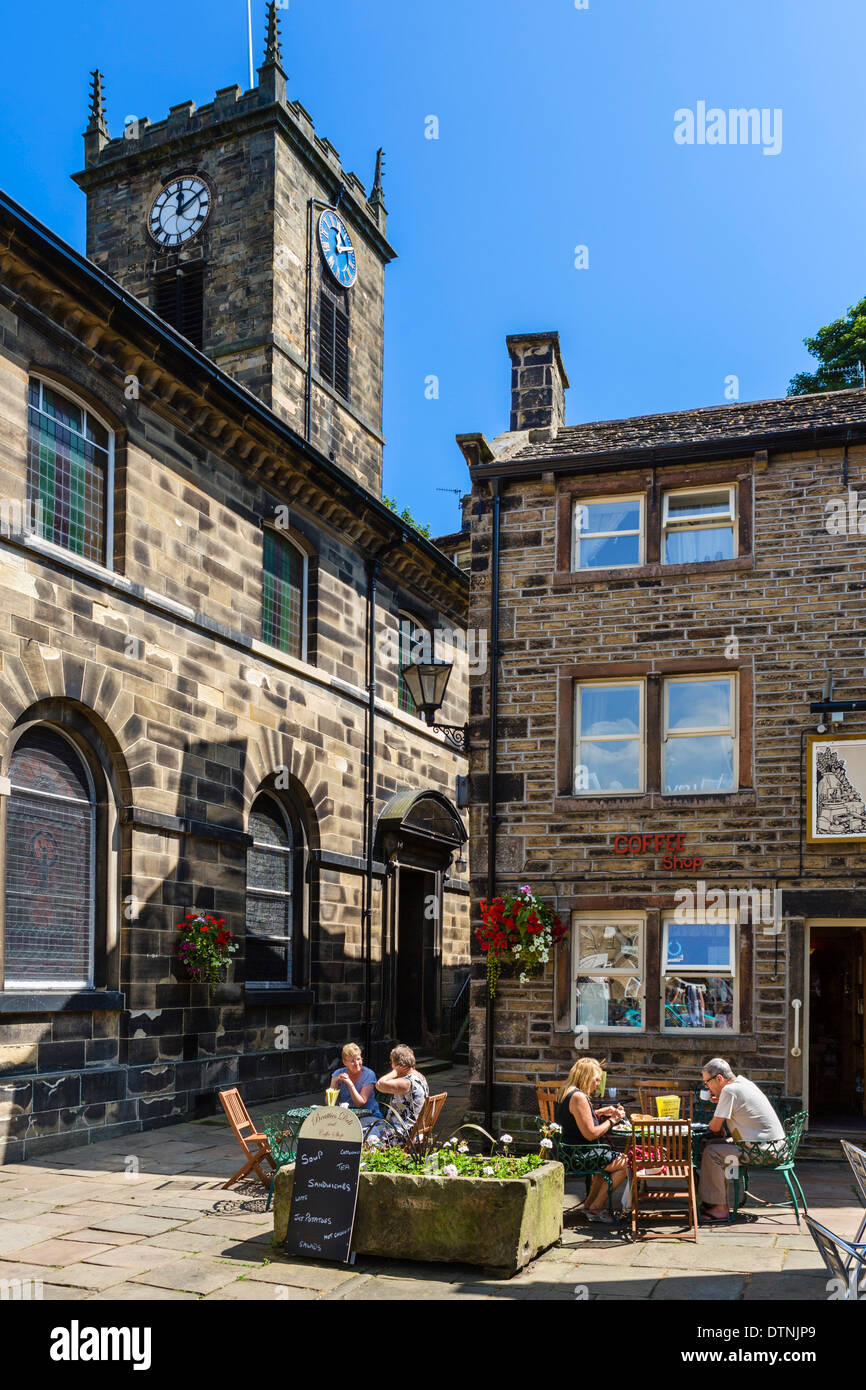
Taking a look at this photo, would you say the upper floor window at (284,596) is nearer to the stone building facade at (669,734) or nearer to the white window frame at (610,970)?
the stone building facade at (669,734)

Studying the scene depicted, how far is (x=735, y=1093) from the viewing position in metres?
10.6

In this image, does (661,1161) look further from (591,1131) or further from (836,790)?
(836,790)

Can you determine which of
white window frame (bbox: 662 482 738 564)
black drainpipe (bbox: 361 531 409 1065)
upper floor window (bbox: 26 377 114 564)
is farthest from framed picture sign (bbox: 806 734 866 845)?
black drainpipe (bbox: 361 531 409 1065)

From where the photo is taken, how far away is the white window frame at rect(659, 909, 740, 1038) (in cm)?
1400

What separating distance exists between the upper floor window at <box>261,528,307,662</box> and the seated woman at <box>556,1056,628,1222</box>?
29.9ft

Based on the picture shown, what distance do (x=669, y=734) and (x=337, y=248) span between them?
54.6 feet

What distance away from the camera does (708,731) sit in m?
14.8

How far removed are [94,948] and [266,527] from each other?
6.85m

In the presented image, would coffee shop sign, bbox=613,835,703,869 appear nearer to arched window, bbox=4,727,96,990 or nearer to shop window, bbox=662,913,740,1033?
shop window, bbox=662,913,740,1033

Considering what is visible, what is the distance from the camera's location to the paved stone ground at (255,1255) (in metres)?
8.05

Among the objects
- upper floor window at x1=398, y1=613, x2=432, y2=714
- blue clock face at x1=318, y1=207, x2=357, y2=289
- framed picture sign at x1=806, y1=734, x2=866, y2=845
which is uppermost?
blue clock face at x1=318, y1=207, x2=357, y2=289

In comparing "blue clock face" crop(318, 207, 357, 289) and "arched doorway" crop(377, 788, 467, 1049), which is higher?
"blue clock face" crop(318, 207, 357, 289)
